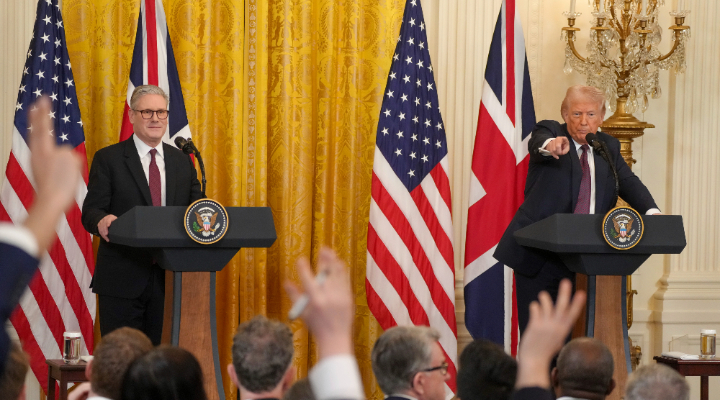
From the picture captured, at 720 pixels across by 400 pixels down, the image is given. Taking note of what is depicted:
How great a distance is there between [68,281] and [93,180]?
1.25 meters

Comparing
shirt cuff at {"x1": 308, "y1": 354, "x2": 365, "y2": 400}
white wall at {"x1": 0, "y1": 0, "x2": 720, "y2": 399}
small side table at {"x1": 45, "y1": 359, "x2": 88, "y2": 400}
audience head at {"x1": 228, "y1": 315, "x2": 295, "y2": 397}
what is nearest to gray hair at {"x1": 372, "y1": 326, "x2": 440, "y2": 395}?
audience head at {"x1": 228, "y1": 315, "x2": 295, "y2": 397}

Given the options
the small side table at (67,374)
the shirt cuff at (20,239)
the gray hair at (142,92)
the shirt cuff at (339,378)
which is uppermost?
the gray hair at (142,92)

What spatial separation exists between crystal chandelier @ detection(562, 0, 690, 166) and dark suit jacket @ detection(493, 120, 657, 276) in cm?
139

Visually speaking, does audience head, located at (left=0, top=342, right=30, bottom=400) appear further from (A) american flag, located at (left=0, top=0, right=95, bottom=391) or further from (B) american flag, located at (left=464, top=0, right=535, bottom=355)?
(B) american flag, located at (left=464, top=0, right=535, bottom=355)

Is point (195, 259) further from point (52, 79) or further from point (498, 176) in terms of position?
point (498, 176)

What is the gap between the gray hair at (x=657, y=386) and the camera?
6.45 feet

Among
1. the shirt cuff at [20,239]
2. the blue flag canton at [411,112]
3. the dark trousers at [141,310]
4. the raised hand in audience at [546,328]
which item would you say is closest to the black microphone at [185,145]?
the dark trousers at [141,310]

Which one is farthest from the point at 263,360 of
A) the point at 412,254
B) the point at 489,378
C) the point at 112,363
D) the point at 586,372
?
the point at 412,254

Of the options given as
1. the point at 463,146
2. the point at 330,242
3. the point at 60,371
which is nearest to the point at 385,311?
the point at 330,242

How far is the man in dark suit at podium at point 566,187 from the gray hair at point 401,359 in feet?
6.06

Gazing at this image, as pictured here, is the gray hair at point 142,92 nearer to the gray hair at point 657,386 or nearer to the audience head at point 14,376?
the audience head at point 14,376

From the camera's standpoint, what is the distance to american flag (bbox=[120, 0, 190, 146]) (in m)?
4.93

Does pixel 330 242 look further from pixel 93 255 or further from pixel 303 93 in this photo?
pixel 93 255

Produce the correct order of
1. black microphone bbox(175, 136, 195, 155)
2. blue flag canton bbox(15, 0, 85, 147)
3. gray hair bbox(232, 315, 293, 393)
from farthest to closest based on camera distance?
blue flag canton bbox(15, 0, 85, 147) → black microphone bbox(175, 136, 195, 155) → gray hair bbox(232, 315, 293, 393)
